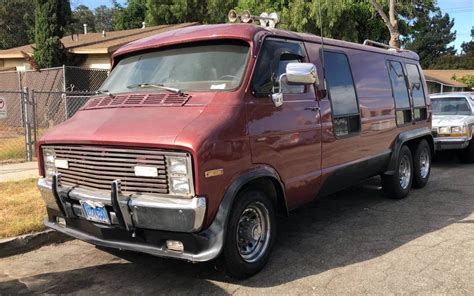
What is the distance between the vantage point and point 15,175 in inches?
369

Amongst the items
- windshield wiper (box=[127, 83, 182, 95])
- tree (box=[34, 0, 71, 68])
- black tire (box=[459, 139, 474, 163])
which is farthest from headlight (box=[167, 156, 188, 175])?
tree (box=[34, 0, 71, 68])

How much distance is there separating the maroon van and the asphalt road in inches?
15.7

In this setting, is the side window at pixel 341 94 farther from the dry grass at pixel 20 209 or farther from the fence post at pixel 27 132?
the fence post at pixel 27 132

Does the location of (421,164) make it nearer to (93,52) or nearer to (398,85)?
(398,85)

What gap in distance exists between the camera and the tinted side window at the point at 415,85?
8320 millimetres

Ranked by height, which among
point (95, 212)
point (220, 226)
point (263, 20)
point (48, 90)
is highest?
point (48, 90)

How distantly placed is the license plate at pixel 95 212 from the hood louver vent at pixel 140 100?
101 cm

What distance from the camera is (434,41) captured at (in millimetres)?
85812

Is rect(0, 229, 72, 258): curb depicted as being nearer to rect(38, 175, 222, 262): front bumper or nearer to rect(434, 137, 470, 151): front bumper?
rect(38, 175, 222, 262): front bumper

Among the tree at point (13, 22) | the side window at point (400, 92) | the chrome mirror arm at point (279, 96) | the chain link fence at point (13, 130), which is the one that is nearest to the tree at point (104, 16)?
the tree at point (13, 22)

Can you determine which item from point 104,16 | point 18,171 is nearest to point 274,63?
point 18,171

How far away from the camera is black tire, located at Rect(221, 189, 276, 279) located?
Answer: 4.41 m

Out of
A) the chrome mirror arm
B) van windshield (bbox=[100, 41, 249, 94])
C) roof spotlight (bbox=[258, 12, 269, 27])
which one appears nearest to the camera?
van windshield (bbox=[100, 41, 249, 94])

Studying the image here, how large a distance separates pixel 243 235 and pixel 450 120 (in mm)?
8316
